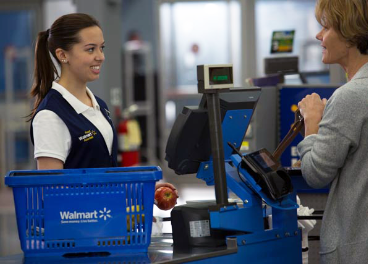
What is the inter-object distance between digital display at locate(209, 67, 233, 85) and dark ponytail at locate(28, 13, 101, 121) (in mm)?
741

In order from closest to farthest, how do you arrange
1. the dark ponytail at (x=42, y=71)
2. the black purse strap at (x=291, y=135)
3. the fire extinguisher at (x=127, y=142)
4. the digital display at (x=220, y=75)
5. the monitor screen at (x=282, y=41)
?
the digital display at (x=220, y=75) → the black purse strap at (x=291, y=135) → the dark ponytail at (x=42, y=71) → the monitor screen at (x=282, y=41) → the fire extinguisher at (x=127, y=142)

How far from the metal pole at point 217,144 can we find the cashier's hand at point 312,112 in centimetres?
30

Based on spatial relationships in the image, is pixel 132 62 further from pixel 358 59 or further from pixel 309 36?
pixel 358 59

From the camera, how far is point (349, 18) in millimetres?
2295

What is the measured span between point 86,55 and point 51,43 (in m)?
0.20

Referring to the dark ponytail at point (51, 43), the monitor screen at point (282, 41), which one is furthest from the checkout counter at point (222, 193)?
the monitor screen at point (282, 41)

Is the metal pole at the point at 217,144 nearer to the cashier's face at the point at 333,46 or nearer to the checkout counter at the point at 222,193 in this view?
the checkout counter at the point at 222,193

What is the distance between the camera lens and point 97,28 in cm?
293

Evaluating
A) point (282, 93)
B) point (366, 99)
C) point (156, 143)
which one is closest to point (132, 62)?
point (156, 143)

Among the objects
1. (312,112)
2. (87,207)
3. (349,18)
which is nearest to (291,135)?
(312,112)

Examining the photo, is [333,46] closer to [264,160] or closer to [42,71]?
[264,160]

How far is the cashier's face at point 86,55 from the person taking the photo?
9.43 ft

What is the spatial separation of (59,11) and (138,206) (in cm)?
1056

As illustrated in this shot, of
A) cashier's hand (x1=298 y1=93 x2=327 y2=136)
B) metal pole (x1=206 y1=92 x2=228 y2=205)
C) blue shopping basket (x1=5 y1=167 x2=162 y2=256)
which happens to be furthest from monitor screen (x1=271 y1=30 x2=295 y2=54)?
blue shopping basket (x1=5 y1=167 x2=162 y2=256)
